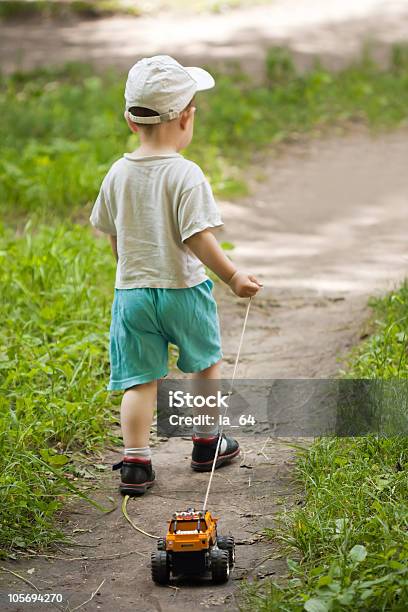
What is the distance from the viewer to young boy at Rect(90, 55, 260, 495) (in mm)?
3578

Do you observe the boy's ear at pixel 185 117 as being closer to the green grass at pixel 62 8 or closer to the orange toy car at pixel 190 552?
the orange toy car at pixel 190 552

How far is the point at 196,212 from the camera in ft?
11.7

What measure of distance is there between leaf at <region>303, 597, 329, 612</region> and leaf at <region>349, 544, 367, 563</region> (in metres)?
0.19

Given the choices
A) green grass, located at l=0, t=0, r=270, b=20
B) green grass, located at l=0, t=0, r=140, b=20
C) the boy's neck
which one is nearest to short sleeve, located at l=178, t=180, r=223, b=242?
the boy's neck

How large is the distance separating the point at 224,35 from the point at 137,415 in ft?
33.2

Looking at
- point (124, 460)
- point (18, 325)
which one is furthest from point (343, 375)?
point (18, 325)

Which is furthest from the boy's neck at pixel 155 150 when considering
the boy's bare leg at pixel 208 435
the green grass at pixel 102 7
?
the green grass at pixel 102 7

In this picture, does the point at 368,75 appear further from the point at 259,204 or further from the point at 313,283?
the point at 313,283

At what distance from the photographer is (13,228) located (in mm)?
6691

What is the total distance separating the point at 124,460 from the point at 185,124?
1.21 meters

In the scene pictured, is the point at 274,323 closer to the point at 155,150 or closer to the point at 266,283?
the point at 266,283

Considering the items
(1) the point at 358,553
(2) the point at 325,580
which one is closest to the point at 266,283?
(1) the point at 358,553

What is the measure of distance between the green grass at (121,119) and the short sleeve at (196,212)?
3.13 m

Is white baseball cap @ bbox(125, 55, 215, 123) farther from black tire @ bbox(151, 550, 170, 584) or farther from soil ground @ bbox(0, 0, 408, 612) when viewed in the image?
black tire @ bbox(151, 550, 170, 584)
